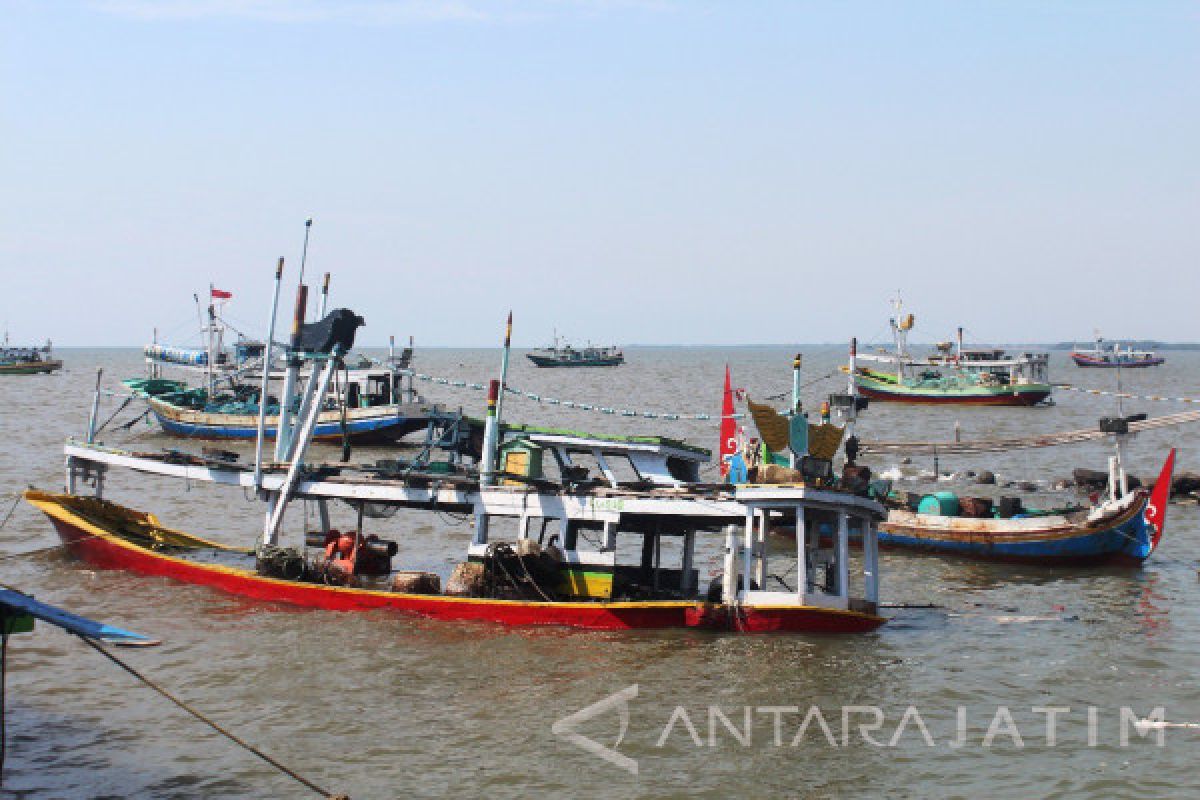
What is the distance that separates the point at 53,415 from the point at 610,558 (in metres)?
56.0

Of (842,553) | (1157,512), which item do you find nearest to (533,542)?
(842,553)

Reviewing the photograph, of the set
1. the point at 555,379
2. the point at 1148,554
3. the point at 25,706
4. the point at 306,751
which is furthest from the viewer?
the point at 555,379

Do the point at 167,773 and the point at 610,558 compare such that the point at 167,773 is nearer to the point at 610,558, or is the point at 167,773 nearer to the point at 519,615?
the point at 519,615

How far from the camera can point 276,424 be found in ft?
164

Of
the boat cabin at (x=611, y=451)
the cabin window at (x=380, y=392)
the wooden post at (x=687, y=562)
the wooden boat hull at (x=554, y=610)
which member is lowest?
Answer: the wooden boat hull at (x=554, y=610)

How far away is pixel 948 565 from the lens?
91.8ft

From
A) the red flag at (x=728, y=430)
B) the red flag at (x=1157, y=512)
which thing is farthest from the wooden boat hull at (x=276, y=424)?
the red flag at (x=1157, y=512)

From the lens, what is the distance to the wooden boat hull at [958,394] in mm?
76562

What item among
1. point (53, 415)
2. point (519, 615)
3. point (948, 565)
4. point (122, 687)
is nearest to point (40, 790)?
point (122, 687)

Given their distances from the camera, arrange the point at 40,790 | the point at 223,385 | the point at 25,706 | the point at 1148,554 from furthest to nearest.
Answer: the point at 223,385
the point at 1148,554
the point at 25,706
the point at 40,790

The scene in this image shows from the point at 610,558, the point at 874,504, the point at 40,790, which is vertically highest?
the point at 874,504

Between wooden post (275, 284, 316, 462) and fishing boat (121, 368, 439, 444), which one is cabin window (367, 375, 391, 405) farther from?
Answer: wooden post (275, 284, 316, 462)

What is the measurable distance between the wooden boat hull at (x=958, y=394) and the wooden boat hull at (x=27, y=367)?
7946cm

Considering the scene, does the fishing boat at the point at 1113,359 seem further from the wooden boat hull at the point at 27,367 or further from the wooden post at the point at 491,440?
the wooden post at the point at 491,440
